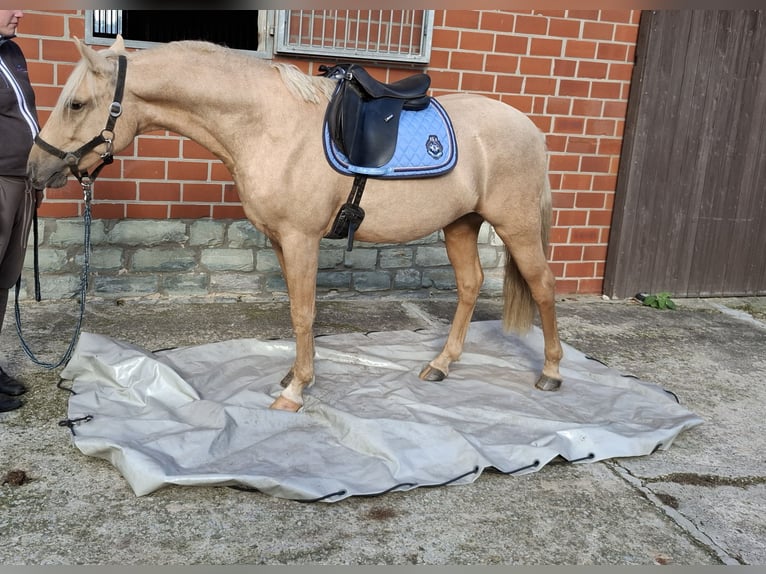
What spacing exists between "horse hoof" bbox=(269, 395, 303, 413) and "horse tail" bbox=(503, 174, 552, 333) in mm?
1303

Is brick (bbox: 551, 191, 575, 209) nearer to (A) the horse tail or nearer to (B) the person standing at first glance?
(A) the horse tail

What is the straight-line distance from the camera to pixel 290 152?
2914 millimetres

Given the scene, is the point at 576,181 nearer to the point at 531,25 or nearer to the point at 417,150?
the point at 531,25

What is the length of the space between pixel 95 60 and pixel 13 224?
905 millimetres

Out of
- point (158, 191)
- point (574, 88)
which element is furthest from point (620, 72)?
point (158, 191)

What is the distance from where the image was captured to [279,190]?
114 inches

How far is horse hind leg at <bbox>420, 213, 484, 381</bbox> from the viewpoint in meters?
3.73

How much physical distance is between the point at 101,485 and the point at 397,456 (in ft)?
3.69

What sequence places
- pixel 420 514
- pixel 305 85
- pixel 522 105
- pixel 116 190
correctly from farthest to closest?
pixel 522 105 → pixel 116 190 → pixel 305 85 → pixel 420 514

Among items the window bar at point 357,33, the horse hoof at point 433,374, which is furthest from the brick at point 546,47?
the horse hoof at point 433,374

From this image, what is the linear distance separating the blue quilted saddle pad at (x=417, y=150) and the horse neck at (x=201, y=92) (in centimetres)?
35

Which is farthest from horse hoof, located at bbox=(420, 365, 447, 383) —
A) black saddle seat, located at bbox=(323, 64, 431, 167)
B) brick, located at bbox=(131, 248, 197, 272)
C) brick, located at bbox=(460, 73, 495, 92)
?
brick, located at bbox=(460, 73, 495, 92)

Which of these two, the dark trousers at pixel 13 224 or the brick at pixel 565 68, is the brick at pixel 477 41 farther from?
the dark trousers at pixel 13 224

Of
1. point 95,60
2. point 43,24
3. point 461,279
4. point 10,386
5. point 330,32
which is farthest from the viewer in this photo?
point 330,32
